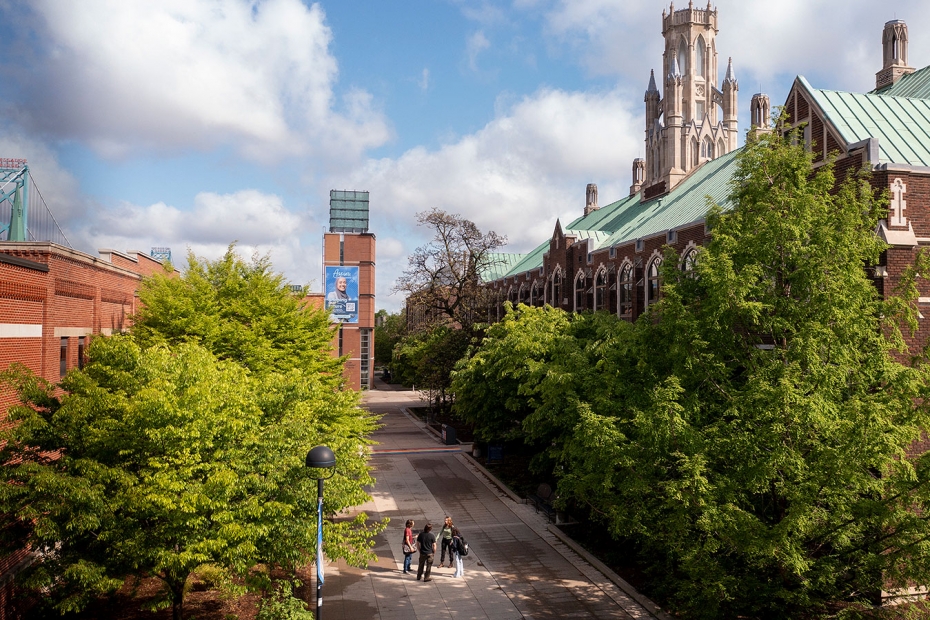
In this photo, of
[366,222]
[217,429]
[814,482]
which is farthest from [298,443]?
[366,222]

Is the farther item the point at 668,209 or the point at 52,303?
the point at 668,209

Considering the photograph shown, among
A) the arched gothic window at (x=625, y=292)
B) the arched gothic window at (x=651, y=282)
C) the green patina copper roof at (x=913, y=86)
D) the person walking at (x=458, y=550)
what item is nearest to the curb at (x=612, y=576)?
the person walking at (x=458, y=550)

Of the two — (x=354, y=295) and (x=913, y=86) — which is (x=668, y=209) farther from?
(x=354, y=295)

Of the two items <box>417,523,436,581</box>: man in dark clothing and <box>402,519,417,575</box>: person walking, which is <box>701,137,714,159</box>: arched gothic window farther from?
<box>417,523,436,581</box>: man in dark clothing

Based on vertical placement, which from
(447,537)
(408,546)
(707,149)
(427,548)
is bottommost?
(408,546)

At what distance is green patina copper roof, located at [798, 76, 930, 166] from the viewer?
19684 mm

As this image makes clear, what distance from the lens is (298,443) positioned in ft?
43.8

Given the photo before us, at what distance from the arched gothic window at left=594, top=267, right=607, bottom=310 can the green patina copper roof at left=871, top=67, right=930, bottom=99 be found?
1681 centimetres

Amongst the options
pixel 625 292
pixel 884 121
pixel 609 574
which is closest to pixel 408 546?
pixel 609 574

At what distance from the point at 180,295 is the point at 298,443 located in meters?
11.9

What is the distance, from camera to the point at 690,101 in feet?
207

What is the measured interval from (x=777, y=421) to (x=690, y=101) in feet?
190

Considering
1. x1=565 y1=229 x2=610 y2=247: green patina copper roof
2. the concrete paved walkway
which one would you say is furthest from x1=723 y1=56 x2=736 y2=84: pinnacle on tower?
the concrete paved walkway

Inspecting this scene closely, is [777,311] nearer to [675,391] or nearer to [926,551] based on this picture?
[675,391]
